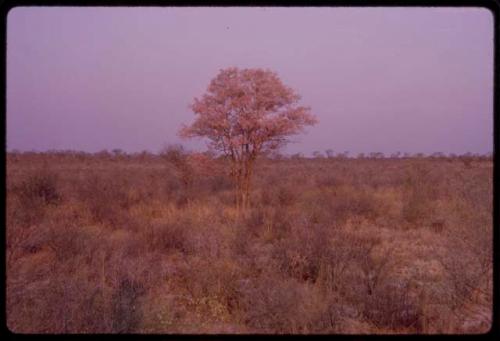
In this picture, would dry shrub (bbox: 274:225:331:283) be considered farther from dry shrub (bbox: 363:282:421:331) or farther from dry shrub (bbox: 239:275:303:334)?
dry shrub (bbox: 363:282:421:331)

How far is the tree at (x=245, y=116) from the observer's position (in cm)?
1256

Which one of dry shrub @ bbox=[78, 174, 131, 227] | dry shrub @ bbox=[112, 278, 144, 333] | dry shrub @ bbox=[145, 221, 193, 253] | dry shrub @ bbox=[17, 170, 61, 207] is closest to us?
dry shrub @ bbox=[112, 278, 144, 333]

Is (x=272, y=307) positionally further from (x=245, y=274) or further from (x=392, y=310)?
(x=245, y=274)

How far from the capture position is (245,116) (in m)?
12.5

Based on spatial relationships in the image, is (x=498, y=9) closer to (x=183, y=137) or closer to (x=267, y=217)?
(x=267, y=217)

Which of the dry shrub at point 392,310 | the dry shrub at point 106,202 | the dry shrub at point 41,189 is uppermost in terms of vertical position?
the dry shrub at point 41,189

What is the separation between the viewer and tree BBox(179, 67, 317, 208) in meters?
12.6

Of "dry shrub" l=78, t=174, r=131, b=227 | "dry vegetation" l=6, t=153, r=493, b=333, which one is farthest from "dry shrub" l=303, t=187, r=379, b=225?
"dry shrub" l=78, t=174, r=131, b=227

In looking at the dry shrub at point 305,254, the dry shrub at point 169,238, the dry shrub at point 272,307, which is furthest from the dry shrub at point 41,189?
the dry shrub at point 272,307

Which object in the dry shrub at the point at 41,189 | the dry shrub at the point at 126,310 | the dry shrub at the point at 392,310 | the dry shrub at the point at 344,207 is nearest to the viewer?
the dry shrub at the point at 126,310

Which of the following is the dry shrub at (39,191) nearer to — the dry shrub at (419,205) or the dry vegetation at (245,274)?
the dry vegetation at (245,274)

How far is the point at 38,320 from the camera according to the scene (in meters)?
5.10
